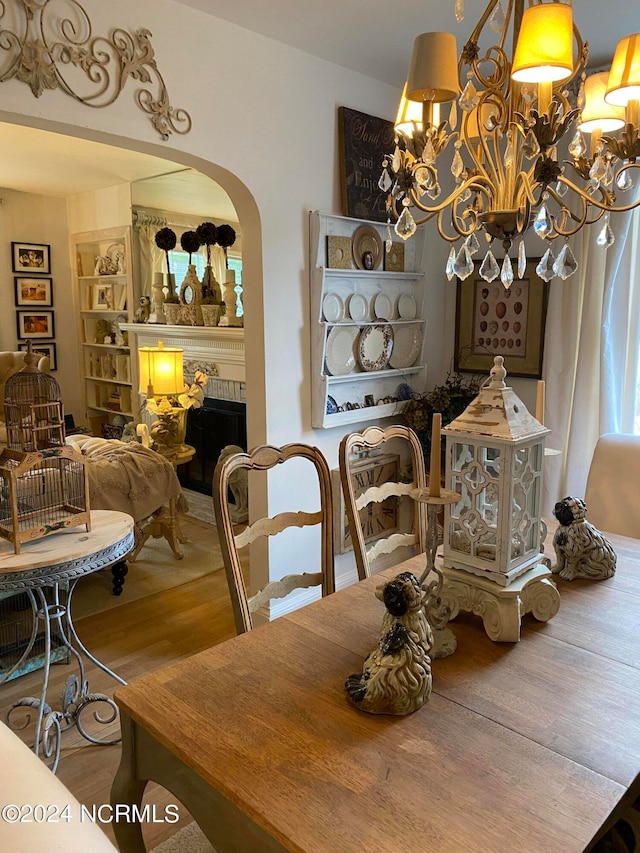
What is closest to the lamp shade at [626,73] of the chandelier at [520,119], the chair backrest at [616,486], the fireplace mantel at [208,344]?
the chandelier at [520,119]

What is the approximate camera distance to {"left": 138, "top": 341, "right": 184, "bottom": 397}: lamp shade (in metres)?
4.10

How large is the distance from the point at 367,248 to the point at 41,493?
1.99 meters

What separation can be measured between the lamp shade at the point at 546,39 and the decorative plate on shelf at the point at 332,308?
73.0 inches

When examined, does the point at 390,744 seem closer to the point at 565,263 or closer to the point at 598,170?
the point at 565,263

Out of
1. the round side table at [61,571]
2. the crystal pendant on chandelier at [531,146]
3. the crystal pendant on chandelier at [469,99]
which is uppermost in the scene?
the crystal pendant on chandelier at [469,99]

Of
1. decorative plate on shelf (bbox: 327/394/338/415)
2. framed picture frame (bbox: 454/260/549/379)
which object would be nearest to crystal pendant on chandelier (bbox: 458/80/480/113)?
decorative plate on shelf (bbox: 327/394/338/415)

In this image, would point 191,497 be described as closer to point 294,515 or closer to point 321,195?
point 321,195

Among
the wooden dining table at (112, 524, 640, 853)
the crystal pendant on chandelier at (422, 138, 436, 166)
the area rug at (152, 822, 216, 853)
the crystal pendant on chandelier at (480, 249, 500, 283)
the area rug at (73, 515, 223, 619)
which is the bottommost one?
the area rug at (73, 515, 223, 619)

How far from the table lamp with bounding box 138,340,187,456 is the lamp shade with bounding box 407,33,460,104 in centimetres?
291

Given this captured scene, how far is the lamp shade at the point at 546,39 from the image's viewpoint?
1229 mm

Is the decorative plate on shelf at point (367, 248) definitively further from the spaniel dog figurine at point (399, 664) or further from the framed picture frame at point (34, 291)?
the framed picture frame at point (34, 291)

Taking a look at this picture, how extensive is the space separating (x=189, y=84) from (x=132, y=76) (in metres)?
0.25

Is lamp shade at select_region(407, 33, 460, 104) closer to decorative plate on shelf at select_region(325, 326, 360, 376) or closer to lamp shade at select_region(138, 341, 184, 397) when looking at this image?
decorative plate on shelf at select_region(325, 326, 360, 376)

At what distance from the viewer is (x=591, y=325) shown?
3125mm
